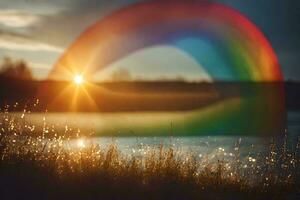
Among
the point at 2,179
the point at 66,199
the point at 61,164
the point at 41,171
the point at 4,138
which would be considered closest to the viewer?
the point at 66,199

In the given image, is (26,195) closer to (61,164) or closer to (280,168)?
(61,164)

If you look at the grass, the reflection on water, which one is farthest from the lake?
the grass

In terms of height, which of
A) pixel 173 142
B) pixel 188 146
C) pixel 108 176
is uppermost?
pixel 173 142

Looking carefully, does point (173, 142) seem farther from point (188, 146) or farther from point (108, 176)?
point (108, 176)

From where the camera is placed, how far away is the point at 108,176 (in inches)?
472

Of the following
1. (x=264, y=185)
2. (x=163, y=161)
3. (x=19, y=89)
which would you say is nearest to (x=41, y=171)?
(x=163, y=161)

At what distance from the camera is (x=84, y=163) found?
1312cm

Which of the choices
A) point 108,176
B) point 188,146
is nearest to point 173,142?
point 188,146

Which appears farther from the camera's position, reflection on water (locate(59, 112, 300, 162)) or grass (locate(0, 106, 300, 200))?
reflection on water (locate(59, 112, 300, 162))

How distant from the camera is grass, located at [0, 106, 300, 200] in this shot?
11039mm

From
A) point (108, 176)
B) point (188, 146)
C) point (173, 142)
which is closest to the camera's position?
point (108, 176)

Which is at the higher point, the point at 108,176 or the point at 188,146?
the point at 188,146

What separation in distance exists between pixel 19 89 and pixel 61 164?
58.3 meters

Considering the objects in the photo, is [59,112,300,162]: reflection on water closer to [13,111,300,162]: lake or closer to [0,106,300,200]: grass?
[13,111,300,162]: lake
